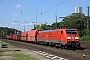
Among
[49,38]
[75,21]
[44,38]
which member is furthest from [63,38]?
[75,21]

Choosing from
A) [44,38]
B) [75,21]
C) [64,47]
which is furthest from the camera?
[75,21]

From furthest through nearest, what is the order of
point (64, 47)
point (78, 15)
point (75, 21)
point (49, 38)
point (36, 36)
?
1. point (78, 15)
2. point (75, 21)
3. point (36, 36)
4. point (49, 38)
5. point (64, 47)

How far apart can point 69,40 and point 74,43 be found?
80 centimetres

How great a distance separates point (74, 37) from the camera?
31281 mm

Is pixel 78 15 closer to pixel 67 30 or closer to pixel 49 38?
pixel 49 38

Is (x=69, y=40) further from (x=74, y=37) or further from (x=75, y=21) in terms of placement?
(x=75, y=21)

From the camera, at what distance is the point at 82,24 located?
347ft

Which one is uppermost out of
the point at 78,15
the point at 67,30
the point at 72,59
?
the point at 78,15

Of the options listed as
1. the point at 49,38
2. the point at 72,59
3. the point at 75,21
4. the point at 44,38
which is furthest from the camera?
the point at 75,21

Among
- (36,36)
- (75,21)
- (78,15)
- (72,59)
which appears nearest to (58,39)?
(72,59)

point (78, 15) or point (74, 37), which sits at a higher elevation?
point (78, 15)

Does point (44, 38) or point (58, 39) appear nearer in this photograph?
point (58, 39)

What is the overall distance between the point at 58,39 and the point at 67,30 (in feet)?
9.34

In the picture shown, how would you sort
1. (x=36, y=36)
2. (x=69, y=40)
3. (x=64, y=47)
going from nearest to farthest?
(x=69, y=40)
(x=64, y=47)
(x=36, y=36)
